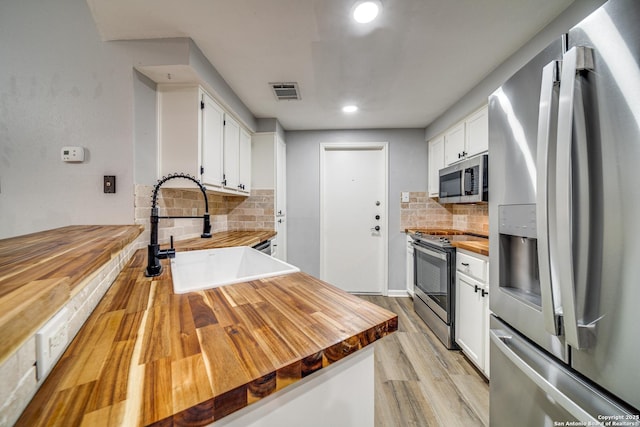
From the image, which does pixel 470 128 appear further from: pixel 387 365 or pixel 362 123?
pixel 387 365

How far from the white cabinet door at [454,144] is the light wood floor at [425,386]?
6.04 ft

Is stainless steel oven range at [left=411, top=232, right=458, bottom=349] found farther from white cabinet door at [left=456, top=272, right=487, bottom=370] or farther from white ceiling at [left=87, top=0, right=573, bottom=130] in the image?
white ceiling at [left=87, top=0, right=573, bottom=130]

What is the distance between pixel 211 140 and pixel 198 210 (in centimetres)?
71

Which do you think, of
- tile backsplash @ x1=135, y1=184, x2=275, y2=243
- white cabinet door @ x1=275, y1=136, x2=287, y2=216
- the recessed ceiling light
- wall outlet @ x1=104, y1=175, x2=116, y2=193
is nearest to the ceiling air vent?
white cabinet door @ x1=275, y1=136, x2=287, y2=216

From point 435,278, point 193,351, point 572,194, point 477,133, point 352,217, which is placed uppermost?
point 477,133

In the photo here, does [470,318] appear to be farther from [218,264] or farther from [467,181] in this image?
[218,264]

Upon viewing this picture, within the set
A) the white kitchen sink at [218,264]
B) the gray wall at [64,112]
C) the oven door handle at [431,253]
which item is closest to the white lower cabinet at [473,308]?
the oven door handle at [431,253]

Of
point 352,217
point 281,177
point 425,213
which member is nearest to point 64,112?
point 281,177

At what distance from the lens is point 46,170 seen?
1.63 meters

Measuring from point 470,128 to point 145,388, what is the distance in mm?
2841

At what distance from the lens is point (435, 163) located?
3.10m

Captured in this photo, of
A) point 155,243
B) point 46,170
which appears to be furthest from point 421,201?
point 46,170

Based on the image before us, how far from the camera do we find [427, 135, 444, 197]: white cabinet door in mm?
2960

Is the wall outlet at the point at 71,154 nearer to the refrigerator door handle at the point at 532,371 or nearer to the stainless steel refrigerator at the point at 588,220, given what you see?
the stainless steel refrigerator at the point at 588,220
